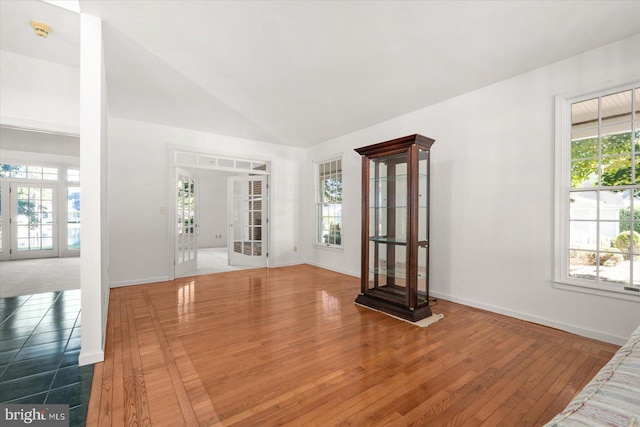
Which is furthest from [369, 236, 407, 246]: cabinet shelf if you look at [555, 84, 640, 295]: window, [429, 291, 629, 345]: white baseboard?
[555, 84, 640, 295]: window

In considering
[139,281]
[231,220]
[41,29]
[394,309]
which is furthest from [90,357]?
[231,220]

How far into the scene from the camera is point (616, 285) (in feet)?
8.55

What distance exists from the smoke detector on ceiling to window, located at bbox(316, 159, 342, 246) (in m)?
4.37

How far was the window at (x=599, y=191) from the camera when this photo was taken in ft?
8.51

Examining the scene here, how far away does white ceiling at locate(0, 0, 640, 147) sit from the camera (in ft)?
8.01

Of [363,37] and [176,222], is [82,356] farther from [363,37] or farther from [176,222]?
[363,37]

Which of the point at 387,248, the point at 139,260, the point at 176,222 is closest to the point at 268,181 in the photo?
the point at 176,222

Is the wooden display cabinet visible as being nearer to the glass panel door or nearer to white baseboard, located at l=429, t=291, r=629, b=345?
white baseboard, located at l=429, t=291, r=629, b=345

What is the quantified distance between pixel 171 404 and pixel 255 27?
3.15 meters

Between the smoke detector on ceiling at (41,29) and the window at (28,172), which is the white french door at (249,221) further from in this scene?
the window at (28,172)

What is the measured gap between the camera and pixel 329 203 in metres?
6.06

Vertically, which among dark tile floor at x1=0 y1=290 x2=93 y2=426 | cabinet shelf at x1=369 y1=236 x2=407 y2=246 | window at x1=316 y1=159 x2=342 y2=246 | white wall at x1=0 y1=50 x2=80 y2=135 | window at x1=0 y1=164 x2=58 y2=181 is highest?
white wall at x1=0 y1=50 x2=80 y2=135

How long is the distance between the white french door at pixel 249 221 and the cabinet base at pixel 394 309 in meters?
3.19
